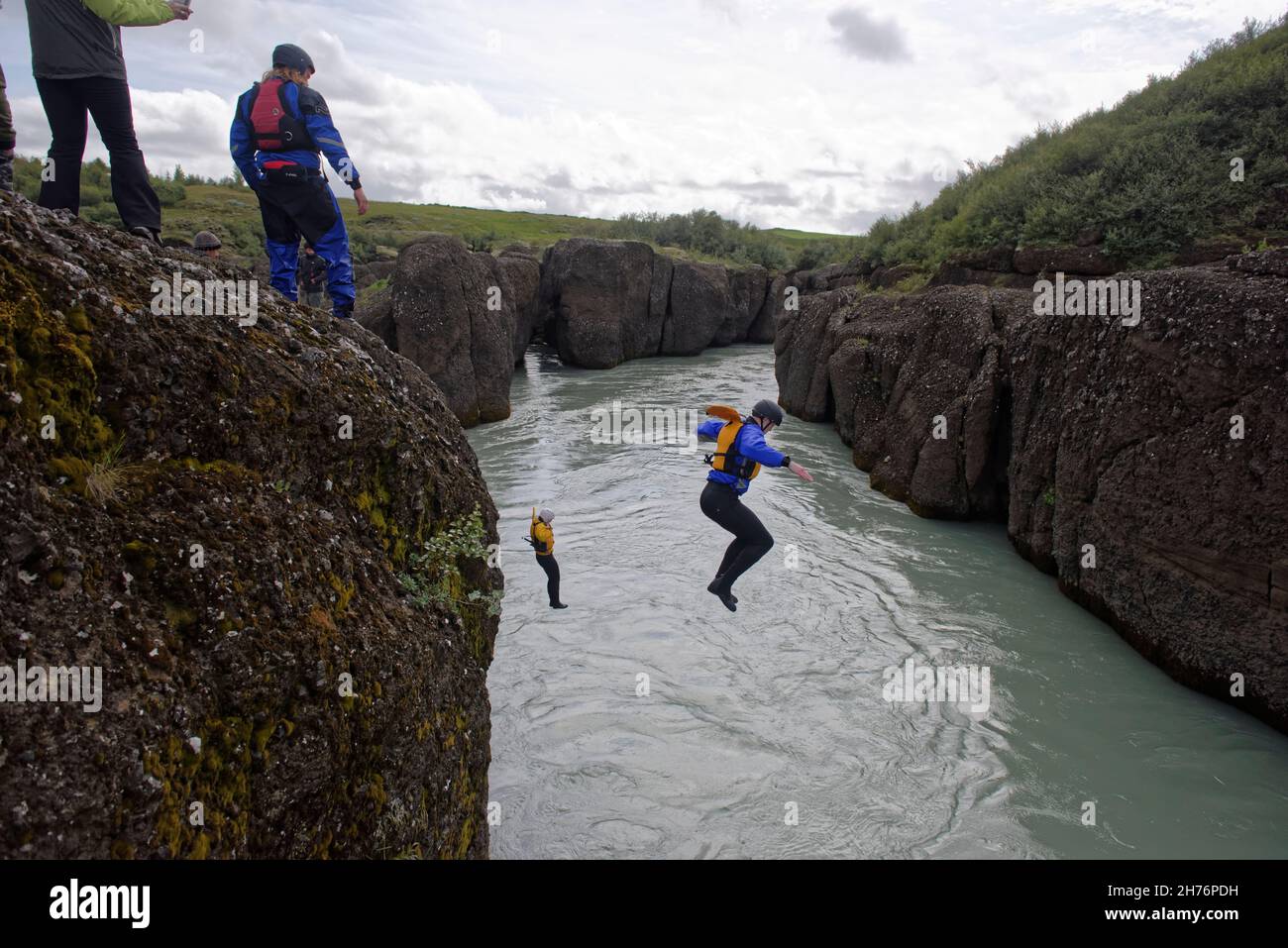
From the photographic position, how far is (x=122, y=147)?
5.57 meters

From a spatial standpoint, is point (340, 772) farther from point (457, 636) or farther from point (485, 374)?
point (485, 374)

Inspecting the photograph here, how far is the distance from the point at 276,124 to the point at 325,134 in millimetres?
379

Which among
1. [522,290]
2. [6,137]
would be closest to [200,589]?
[6,137]

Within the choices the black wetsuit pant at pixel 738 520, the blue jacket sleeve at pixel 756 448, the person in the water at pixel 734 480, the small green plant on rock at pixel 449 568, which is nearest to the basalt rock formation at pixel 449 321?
the person in the water at pixel 734 480

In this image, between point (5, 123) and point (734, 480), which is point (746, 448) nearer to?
point (734, 480)

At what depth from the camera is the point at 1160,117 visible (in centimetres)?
1764

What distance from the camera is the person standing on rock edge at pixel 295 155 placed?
624 centimetres

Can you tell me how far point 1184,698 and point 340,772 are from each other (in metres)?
8.28

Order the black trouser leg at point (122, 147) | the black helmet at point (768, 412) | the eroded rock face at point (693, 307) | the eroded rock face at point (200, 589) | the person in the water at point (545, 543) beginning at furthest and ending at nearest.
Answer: the eroded rock face at point (693, 307) < the person in the water at point (545, 543) < the black helmet at point (768, 412) < the black trouser leg at point (122, 147) < the eroded rock face at point (200, 589)

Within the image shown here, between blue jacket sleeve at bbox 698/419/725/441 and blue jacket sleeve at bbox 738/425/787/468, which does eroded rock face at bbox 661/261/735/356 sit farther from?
blue jacket sleeve at bbox 738/425/787/468

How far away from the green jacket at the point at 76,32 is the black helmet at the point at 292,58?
3.41 ft

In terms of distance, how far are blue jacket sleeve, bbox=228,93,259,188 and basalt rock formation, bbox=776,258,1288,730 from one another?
30.2ft

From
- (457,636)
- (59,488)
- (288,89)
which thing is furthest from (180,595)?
(288,89)

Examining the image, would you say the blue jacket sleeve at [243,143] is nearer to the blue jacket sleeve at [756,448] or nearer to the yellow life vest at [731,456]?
the yellow life vest at [731,456]
